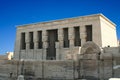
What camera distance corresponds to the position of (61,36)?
84.1ft

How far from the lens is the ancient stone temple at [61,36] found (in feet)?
75.6

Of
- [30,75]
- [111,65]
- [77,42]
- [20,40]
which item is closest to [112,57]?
[111,65]

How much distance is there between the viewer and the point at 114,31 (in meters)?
28.3

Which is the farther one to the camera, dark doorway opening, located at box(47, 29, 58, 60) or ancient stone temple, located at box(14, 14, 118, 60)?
dark doorway opening, located at box(47, 29, 58, 60)

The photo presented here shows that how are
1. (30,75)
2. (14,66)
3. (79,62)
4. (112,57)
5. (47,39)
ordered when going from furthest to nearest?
1. (47,39)
2. (14,66)
3. (30,75)
4. (79,62)
5. (112,57)

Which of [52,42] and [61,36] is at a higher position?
[61,36]

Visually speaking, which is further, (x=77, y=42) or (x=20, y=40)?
(x=20, y=40)

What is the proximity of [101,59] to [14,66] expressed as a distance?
741cm

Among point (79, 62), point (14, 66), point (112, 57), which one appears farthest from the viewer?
point (14, 66)

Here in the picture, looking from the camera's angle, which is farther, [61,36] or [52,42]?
[52,42]

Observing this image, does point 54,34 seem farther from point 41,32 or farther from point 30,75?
point 30,75

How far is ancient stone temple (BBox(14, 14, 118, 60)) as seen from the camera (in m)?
23.0

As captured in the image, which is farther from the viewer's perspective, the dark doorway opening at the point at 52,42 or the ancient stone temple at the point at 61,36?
the dark doorway opening at the point at 52,42

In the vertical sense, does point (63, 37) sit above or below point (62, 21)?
below
